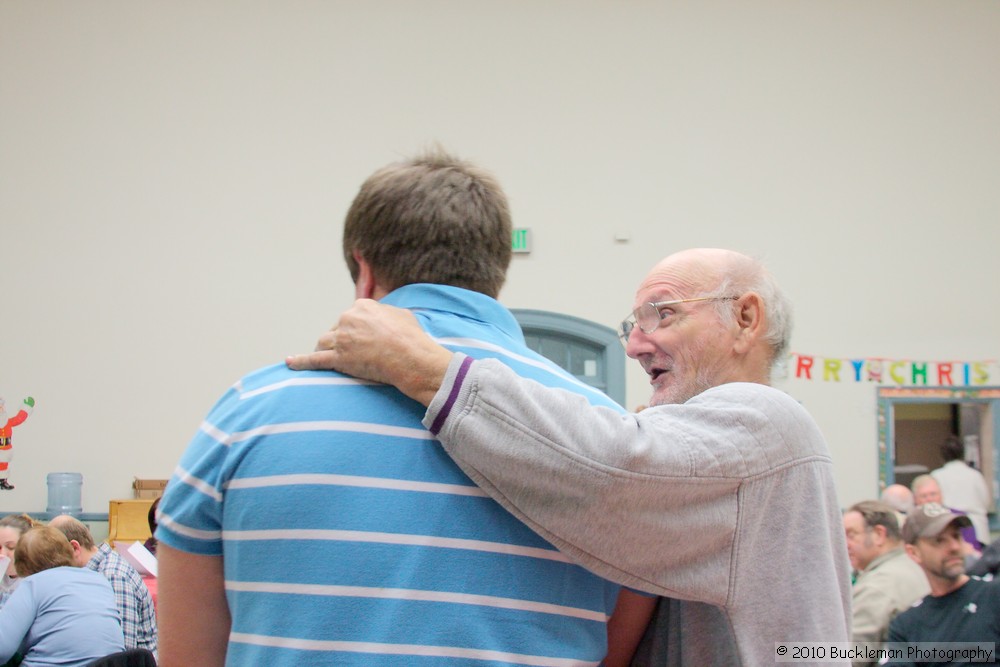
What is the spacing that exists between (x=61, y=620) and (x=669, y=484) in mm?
3150

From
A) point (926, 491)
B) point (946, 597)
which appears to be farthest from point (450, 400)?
point (926, 491)

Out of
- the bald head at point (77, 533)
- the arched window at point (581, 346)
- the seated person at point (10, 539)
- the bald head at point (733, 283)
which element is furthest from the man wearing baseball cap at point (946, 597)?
the arched window at point (581, 346)

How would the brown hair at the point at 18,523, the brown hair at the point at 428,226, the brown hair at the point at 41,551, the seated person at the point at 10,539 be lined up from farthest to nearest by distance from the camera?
the brown hair at the point at 18,523, the seated person at the point at 10,539, the brown hair at the point at 41,551, the brown hair at the point at 428,226

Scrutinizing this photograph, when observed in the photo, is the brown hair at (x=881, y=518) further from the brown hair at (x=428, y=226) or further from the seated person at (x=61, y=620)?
the brown hair at (x=428, y=226)

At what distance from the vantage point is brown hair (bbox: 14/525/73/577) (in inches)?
151

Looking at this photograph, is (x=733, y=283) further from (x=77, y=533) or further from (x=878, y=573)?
(x=77, y=533)

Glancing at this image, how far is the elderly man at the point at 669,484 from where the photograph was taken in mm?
1139

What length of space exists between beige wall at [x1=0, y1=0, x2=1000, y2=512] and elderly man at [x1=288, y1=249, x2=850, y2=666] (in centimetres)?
736

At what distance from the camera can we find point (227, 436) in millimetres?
1184

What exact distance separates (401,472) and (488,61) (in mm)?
8353

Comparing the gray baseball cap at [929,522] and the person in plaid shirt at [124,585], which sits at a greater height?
the gray baseball cap at [929,522]

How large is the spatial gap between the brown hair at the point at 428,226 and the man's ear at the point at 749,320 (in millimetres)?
505

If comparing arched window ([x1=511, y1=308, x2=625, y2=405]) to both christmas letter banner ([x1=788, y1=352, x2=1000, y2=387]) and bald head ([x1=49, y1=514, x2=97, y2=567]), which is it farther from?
bald head ([x1=49, y1=514, x2=97, y2=567])

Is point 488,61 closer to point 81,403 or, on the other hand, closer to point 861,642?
point 81,403
